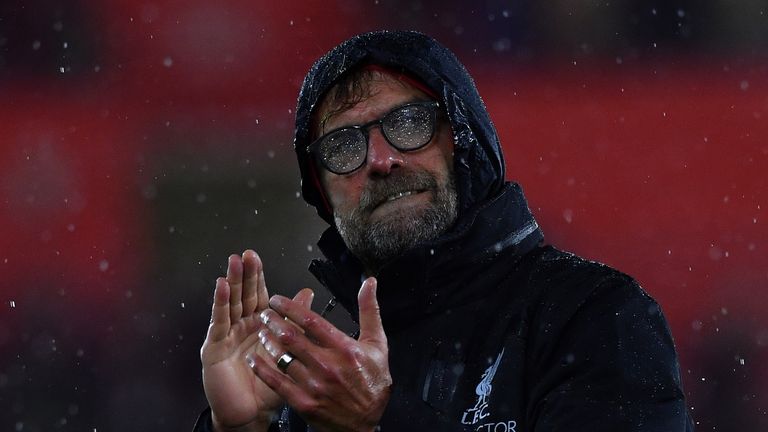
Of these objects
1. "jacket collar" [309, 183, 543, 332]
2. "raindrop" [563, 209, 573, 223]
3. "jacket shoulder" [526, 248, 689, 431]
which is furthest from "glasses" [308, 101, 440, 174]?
"raindrop" [563, 209, 573, 223]

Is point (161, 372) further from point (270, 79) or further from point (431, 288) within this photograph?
point (431, 288)

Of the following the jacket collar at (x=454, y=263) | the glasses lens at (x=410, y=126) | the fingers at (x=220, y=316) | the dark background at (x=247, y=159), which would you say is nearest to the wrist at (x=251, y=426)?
the fingers at (x=220, y=316)

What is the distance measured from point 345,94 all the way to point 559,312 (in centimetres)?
97

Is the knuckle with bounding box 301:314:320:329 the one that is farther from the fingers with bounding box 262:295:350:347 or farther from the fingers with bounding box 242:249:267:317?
the fingers with bounding box 242:249:267:317

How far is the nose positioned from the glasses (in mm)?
12

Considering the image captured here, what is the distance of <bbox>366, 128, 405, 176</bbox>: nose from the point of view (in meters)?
2.59

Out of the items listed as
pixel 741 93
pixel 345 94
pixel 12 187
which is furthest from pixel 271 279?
pixel 345 94

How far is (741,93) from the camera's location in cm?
711

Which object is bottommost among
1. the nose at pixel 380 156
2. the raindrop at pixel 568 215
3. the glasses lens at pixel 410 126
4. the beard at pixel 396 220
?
→ the beard at pixel 396 220

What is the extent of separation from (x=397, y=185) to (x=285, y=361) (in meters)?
0.84

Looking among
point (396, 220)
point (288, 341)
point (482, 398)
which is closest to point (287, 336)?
point (288, 341)

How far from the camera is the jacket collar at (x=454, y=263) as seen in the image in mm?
2328

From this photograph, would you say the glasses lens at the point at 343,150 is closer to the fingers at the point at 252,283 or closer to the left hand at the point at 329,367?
the fingers at the point at 252,283

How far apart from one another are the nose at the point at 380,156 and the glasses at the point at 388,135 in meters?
0.01
